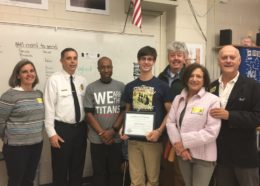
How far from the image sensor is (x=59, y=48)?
311cm

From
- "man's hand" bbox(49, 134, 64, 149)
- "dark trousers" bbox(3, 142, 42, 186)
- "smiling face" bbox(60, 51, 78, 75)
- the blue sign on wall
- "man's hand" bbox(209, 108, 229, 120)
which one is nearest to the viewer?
"man's hand" bbox(209, 108, 229, 120)

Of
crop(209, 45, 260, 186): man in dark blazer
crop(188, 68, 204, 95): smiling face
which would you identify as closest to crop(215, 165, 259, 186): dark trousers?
crop(209, 45, 260, 186): man in dark blazer

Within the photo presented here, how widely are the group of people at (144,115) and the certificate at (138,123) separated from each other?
0.03 m

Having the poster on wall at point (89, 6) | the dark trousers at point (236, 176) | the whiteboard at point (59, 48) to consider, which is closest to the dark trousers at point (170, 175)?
the dark trousers at point (236, 176)

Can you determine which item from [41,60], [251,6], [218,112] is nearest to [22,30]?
[41,60]

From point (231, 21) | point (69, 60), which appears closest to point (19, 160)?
point (69, 60)

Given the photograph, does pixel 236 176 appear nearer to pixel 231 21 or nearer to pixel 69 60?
pixel 69 60

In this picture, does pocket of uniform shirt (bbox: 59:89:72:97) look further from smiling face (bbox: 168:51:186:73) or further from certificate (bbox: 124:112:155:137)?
smiling face (bbox: 168:51:186:73)

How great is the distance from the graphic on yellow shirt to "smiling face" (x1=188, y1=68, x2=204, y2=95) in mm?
381

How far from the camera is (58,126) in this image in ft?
8.29

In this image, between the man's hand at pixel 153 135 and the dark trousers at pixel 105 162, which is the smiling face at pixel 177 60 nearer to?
the man's hand at pixel 153 135

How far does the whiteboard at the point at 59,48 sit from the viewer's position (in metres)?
2.88

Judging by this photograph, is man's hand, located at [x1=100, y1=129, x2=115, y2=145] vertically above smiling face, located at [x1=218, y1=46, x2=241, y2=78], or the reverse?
smiling face, located at [x1=218, y1=46, x2=241, y2=78]

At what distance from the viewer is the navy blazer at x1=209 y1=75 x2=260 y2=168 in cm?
187
